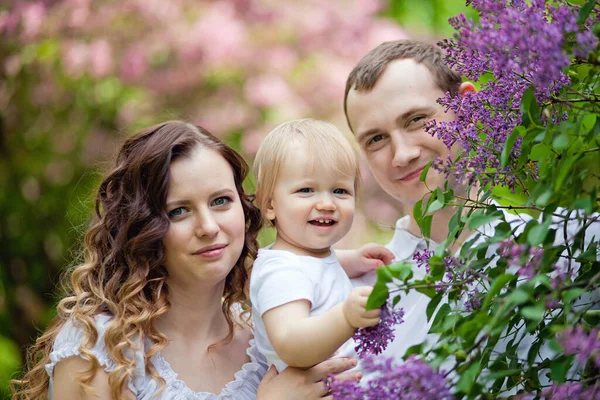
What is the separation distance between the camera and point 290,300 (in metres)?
1.81

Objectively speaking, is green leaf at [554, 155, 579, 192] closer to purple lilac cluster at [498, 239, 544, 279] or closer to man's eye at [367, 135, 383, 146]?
purple lilac cluster at [498, 239, 544, 279]

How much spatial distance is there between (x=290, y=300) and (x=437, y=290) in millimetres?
660

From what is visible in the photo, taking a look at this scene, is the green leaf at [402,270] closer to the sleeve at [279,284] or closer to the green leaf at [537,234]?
the green leaf at [537,234]

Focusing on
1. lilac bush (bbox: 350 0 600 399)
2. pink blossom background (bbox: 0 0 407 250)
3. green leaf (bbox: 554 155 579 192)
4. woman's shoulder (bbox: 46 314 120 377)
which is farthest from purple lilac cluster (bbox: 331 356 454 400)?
pink blossom background (bbox: 0 0 407 250)

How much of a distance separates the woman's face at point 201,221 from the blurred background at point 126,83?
8.39ft

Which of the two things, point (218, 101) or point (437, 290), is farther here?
point (218, 101)

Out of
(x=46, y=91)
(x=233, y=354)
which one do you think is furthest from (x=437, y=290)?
(x=46, y=91)

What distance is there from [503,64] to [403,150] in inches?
49.7

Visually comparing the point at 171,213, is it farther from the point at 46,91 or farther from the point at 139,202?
the point at 46,91

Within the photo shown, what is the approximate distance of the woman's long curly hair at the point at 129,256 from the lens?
211 centimetres

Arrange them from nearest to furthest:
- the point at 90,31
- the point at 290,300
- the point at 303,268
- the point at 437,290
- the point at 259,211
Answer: the point at 437,290 < the point at 290,300 < the point at 303,268 < the point at 259,211 < the point at 90,31

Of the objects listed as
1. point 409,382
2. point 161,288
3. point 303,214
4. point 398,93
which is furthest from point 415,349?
point 398,93

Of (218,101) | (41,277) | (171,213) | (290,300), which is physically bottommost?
(290,300)

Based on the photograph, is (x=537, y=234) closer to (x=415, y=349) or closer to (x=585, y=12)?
(x=415, y=349)
